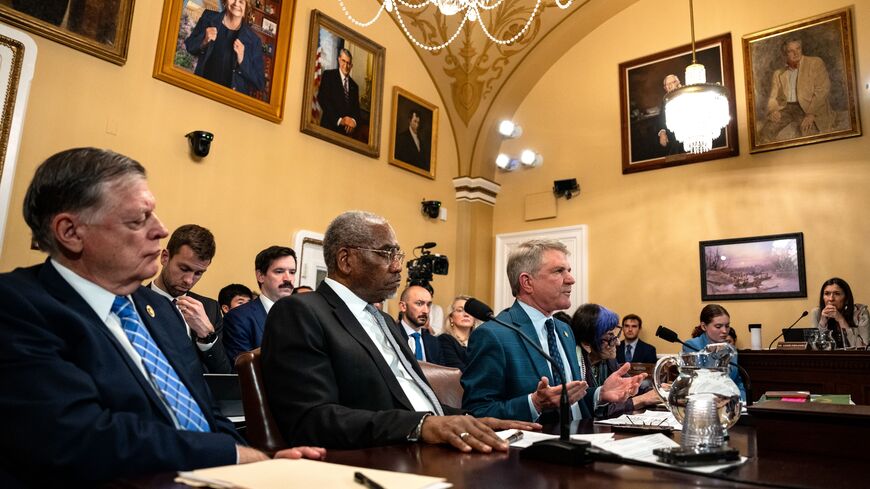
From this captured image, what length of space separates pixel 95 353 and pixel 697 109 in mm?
5512

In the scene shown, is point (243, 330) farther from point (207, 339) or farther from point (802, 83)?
point (802, 83)

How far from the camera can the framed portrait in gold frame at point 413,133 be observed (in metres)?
7.37

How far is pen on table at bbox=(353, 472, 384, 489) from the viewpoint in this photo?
0.92m

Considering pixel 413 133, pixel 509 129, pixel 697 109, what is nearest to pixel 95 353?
pixel 697 109

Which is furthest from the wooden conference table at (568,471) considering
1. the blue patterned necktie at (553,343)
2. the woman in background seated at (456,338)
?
the woman in background seated at (456,338)

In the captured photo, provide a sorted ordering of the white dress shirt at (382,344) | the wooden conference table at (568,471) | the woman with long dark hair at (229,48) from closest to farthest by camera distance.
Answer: the wooden conference table at (568,471) → the white dress shirt at (382,344) → the woman with long dark hair at (229,48)

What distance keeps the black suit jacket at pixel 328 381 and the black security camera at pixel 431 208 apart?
557 centimetres

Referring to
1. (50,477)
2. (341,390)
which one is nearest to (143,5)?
(341,390)

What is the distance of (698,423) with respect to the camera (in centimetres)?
144

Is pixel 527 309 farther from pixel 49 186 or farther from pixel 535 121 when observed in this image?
pixel 535 121

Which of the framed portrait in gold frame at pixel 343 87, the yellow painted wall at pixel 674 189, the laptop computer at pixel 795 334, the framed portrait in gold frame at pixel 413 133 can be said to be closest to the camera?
the laptop computer at pixel 795 334

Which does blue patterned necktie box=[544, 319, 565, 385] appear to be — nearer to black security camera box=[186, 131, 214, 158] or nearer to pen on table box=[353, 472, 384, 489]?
pen on table box=[353, 472, 384, 489]

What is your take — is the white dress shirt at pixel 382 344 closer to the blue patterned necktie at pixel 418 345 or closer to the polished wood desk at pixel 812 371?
the polished wood desk at pixel 812 371

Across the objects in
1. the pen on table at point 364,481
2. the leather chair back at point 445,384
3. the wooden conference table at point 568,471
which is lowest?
the wooden conference table at point 568,471
